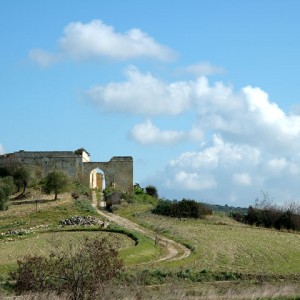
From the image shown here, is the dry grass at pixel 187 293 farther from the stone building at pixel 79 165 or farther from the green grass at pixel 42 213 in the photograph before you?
the stone building at pixel 79 165

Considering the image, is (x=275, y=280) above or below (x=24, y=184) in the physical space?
below

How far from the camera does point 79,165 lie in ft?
258

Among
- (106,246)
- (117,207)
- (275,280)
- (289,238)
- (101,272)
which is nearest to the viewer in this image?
(101,272)

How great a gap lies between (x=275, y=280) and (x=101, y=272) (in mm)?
13989

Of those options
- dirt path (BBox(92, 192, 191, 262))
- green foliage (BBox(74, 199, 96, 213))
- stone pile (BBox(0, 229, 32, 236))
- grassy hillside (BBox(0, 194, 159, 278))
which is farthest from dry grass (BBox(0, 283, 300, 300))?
green foliage (BBox(74, 199, 96, 213))

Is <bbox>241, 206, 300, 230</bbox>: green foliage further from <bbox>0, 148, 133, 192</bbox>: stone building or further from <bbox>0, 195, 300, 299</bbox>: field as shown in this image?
<bbox>0, 148, 133, 192</bbox>: stone building

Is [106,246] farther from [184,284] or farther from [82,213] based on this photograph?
[82,213]

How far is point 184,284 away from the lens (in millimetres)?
29031

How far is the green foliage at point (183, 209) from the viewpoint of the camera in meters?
67.4

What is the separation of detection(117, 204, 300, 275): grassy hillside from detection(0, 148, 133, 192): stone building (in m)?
7.97

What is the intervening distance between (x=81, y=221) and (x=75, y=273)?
3704 centimetres

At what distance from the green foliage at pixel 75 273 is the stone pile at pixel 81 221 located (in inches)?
1337

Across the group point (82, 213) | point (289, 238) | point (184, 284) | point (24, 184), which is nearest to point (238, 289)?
point (184, 284)

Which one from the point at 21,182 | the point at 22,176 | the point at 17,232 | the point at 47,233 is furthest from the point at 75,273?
the point at 21,182
